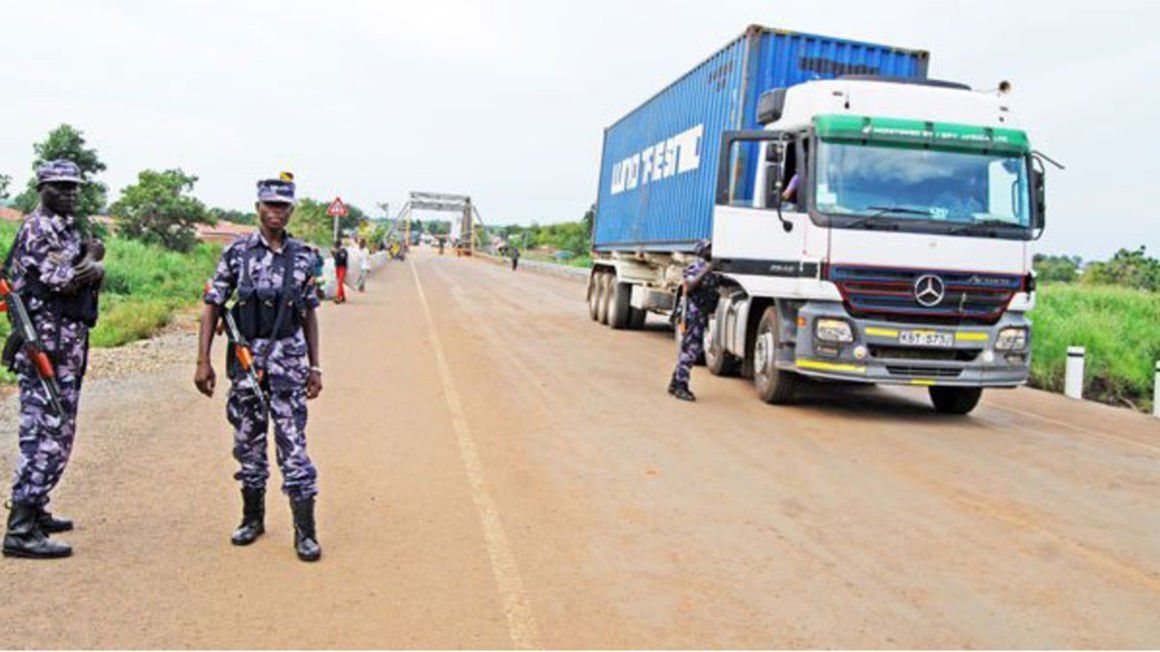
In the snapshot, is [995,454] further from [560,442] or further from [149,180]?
[149,180]

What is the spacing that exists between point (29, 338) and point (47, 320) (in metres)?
0.14

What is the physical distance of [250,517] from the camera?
5145 mm

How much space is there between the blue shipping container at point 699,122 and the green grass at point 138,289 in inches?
311

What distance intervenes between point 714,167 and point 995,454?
6.50m

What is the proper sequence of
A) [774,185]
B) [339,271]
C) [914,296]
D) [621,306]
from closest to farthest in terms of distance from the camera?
1. [914,296]
2. [774,185]
3. [621,306]
4. [339,271]

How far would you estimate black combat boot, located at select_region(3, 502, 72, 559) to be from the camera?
15.5 ft

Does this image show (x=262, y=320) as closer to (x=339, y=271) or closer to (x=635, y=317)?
(x=635, y=317)

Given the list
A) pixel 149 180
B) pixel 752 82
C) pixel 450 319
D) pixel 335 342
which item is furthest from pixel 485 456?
pixel 149 180

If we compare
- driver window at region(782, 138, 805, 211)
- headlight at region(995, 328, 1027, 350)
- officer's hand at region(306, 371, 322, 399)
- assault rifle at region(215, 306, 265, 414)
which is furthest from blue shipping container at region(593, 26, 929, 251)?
assault rifle at region(215, 306, 265, 414)

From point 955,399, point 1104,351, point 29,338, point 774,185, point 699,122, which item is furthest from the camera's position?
point 1104,351

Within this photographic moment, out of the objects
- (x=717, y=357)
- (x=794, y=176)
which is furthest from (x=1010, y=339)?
(x=717, y=357)

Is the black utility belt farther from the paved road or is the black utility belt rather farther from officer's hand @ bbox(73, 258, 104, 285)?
the paved road

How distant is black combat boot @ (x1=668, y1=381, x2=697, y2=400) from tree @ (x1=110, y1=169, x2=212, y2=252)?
3063cm

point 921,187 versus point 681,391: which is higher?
point 921,187
